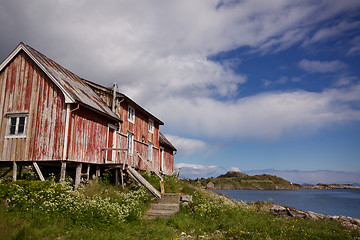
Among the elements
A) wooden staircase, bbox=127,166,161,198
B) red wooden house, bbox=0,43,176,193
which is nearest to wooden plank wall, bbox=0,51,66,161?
red wooden house, bbox=0,43,176,193

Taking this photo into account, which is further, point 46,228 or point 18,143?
point 18,143

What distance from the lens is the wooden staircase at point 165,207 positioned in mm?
15383

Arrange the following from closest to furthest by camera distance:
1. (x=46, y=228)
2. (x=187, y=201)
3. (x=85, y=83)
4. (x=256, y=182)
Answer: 1. (x=46, y=228)
2. (x=187, y=201)
3. (x=85, y=83)
4. (x=256, y=182)

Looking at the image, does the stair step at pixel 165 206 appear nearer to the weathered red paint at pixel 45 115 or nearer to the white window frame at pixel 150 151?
the weathered red paint at pixel 45 115

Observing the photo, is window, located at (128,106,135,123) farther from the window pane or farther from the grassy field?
the grassy field

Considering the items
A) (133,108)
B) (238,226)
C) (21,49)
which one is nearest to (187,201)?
(238,226)

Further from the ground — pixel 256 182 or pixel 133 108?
pixel 133 108

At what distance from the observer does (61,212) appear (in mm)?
12133

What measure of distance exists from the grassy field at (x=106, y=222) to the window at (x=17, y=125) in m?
4.49

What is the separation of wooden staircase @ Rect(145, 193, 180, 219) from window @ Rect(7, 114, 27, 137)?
8812 mm

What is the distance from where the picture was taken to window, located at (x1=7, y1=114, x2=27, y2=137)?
1706 centimetres

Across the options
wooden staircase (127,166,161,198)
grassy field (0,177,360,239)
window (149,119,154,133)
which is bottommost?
grassy field (0,177,360,239)

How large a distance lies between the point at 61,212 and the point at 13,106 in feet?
29.2

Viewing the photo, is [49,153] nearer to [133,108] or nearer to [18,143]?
[18,143]
